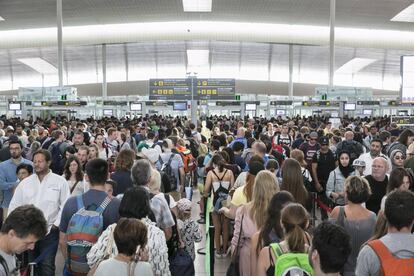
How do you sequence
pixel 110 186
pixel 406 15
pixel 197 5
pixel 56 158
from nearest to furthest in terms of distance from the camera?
pixel 110 186 < pixel 56 158 < pixel 197 5 < pixel 406 15

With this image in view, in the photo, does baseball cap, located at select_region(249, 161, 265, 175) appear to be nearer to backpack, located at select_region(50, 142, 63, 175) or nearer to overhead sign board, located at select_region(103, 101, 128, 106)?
backpack, located at select_region(50, 142, 63, 175)

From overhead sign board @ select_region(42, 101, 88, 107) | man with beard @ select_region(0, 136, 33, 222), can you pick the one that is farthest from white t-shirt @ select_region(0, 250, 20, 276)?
overhead sign board @ select_region(42, 101, 88, 107)

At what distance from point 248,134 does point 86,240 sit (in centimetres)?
777

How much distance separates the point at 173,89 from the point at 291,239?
70.0ft

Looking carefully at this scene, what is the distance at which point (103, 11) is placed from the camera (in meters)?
28.7

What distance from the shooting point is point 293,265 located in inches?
123

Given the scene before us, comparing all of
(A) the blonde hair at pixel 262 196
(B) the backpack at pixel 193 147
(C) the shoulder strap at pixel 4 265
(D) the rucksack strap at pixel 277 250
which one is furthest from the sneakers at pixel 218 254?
(C) the shoulder strap at pixel 4 265

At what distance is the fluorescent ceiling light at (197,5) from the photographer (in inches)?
1105

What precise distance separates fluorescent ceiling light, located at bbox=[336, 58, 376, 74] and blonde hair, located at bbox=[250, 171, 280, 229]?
135 feet

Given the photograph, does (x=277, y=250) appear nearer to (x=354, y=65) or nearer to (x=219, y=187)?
(x=219, y=187)

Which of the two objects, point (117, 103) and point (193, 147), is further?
point (117, 103)

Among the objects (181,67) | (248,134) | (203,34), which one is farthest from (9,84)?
(248,134)

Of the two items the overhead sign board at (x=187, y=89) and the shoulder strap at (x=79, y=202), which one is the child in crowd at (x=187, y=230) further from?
the overhead sign board at (x=187, y=89)

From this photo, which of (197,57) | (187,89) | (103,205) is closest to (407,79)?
(103,205)
